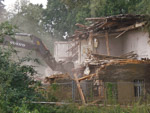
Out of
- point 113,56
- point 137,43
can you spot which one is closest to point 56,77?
point 113,56

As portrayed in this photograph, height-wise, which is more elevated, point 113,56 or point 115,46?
point 115,46

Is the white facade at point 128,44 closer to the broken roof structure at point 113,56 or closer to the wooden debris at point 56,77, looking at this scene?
the broken roof structure at point 113,56

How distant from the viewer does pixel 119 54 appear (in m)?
18.1

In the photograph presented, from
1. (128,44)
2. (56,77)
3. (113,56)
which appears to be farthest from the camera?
(128,44)

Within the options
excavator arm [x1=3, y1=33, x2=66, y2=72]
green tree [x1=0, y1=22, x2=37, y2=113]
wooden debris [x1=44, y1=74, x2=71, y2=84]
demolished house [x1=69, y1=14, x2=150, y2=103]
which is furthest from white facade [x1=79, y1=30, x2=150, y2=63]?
green tree [x1=0, y1=22, x2=37, y2=113]

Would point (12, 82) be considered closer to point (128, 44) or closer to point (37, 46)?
point (37, 46)

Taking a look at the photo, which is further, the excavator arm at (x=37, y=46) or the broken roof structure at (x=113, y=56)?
the excavator arm at (x=37, y=46)

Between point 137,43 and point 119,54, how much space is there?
7.25 ft

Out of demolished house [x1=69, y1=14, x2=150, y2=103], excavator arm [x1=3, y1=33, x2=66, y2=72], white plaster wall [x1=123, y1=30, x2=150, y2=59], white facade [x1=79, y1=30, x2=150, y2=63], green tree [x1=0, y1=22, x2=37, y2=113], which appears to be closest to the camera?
green tree [x1=0, y1=22, x2=37, y2=113]

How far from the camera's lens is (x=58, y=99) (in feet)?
39.3

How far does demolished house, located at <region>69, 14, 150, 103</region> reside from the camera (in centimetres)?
1257

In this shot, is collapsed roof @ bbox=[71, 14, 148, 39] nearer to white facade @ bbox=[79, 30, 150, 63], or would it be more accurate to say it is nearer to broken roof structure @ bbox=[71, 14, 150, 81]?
broken roof structure @ bbox=[71, 14, 150, 81]

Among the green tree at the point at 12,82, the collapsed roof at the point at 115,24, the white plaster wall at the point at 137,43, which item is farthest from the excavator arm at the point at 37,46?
the white plaster wall at the point at 137,43

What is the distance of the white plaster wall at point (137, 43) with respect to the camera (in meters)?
15.4
